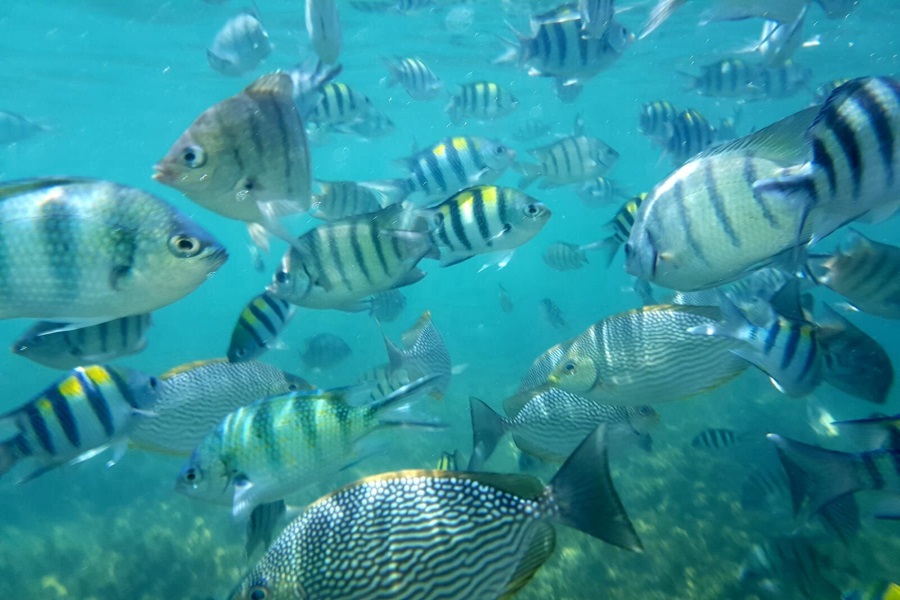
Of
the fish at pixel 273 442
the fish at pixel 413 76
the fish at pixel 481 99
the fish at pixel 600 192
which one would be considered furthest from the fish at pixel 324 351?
the fish at pixel 273 442

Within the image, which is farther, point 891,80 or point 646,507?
point 646,507

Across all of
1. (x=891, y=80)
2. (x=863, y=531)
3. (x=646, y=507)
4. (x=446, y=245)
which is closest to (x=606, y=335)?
(x=446, y=245)

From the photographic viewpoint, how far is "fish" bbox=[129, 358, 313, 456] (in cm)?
412

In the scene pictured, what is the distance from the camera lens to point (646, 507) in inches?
280

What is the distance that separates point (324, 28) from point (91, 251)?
1904 mm

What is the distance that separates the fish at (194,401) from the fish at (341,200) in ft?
7.35

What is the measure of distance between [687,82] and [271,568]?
11.6m

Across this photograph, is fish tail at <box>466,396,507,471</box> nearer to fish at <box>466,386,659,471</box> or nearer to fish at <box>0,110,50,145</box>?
fish at <box>466,386,659,471</box>

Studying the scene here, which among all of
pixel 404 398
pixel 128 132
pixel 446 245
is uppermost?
pixel 128 132

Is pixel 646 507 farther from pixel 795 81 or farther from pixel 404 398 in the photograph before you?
pixel 795 81

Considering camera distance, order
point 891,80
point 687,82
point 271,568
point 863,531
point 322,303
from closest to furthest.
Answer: point 891,80, point 271,568, point 322,303, point 863,531, point 687,82

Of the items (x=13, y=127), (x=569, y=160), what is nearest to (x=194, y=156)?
(x=569, y=160)

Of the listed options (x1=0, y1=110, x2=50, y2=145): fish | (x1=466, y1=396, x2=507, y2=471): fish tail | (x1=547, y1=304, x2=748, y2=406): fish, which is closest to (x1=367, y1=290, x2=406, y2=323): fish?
(x1=466, y1=396, x2=507, y2=471): fish tail

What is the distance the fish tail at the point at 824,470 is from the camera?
3.19m
